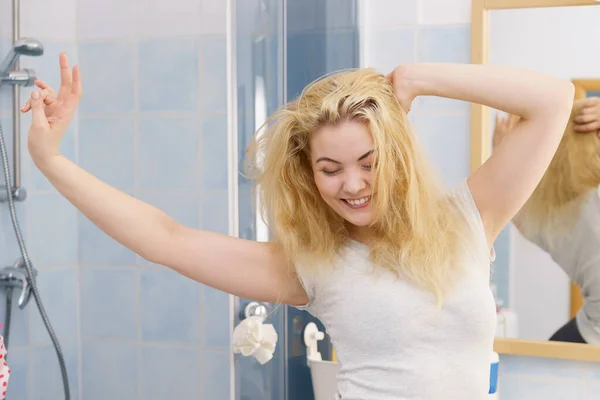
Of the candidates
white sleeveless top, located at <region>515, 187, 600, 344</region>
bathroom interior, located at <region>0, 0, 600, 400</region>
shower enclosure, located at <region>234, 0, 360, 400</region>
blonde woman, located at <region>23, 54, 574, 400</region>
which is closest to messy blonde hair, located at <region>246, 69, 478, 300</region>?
blonde woman, located at <region>23, 54, 574, 400</region>

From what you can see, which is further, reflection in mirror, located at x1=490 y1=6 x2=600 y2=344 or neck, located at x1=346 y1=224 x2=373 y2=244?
reflection in mirror, located at x1=490 y1=6 x2=600 y2=344

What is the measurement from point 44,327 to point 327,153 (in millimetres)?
1031

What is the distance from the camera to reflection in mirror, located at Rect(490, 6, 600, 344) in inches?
70.9

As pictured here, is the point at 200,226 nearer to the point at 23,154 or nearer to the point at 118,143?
the point at 118,143

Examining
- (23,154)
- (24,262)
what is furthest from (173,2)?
(24,262)

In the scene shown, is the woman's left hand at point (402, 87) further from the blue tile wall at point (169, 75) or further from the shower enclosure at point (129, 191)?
the blue tile wall at point (169, 75)

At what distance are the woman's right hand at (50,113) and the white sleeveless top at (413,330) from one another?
46 centimetres

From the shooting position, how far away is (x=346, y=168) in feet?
3.80

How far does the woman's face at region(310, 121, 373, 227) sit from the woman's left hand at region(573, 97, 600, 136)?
2.75 feet

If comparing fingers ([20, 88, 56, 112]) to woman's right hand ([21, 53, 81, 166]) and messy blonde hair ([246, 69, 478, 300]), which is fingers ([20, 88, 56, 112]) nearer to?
woman's right hand ([21, 53, 81, 166])

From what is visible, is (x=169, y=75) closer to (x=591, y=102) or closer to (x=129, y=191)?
(x=129, y=191)

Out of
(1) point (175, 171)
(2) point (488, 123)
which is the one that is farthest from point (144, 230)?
(2) point (488, 123)

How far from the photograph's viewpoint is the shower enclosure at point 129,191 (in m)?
1.77

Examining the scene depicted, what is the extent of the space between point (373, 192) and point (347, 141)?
8cm
